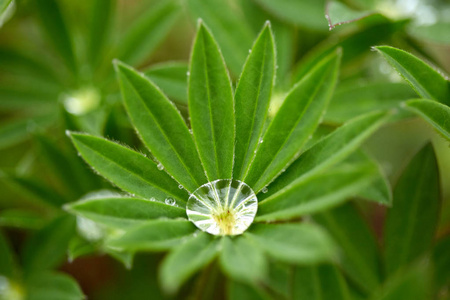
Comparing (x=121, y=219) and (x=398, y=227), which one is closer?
(x=121, y=219)

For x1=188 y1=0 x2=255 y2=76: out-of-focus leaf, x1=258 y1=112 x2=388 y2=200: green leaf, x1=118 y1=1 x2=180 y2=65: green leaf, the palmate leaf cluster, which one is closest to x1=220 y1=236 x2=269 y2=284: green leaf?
the palmate leaf cluster

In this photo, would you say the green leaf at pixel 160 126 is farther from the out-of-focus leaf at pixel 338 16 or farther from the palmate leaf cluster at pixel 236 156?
the out-of-focus leaf at pixel 338 16

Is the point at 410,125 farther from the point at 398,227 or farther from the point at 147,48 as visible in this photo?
the point at 147,48

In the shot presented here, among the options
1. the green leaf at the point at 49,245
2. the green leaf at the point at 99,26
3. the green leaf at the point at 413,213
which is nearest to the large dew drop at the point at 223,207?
the green leaf at the point at 413,213

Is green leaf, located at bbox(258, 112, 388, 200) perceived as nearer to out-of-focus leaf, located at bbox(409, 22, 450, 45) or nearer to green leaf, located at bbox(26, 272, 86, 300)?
green leaf, located at bbox(26, 272, 86, 300)

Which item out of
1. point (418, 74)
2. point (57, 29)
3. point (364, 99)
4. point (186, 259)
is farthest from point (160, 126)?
point (57, 29)

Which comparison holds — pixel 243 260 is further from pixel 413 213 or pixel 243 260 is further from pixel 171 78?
pixel 171 78

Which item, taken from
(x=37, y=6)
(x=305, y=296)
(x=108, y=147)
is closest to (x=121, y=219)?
(x=108, y=147)
